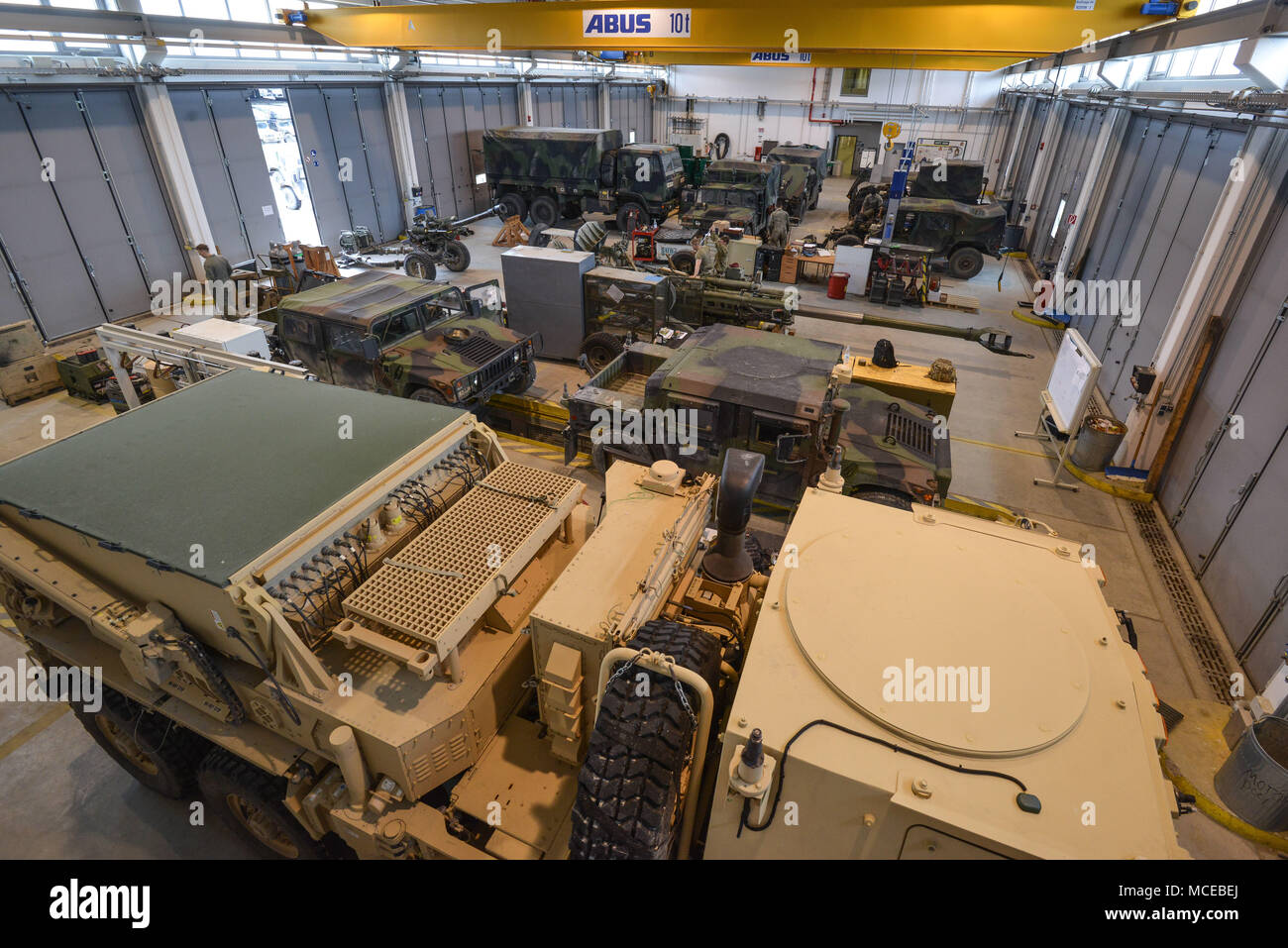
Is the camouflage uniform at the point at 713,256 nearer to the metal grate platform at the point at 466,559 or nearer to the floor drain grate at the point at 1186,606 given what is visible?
the floor drain grate at the point at 1186,606

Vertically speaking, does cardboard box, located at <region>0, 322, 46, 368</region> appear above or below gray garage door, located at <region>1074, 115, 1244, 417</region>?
below

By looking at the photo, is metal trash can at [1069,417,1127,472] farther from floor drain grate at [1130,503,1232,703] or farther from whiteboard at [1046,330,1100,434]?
floor drain grate at [1130,503,1232,703]

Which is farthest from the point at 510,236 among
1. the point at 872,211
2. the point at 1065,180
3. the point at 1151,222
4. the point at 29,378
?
the point at 1151,222

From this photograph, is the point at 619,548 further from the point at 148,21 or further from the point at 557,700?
the point at 148,21

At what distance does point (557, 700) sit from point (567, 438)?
5.50m

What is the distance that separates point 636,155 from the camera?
20.5m

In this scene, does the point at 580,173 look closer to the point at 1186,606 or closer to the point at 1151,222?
the point at 1151,222

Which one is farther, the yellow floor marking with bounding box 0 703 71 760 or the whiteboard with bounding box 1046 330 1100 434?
the whiteboard with bounding box 1046 330 1100 434

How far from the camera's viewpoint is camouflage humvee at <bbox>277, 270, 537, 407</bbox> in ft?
29.3

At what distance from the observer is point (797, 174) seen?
24.1 metres

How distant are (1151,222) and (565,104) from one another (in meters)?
24.7

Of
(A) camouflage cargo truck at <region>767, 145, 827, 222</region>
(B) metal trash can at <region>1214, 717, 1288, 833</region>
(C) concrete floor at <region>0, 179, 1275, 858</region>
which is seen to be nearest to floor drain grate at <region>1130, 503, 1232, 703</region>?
(C) concrete floor at <region>0, 179, 1275, 858</region>

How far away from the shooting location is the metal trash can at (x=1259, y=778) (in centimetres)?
476

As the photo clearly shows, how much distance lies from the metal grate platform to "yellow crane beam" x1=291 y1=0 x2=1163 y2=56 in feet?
29.8
